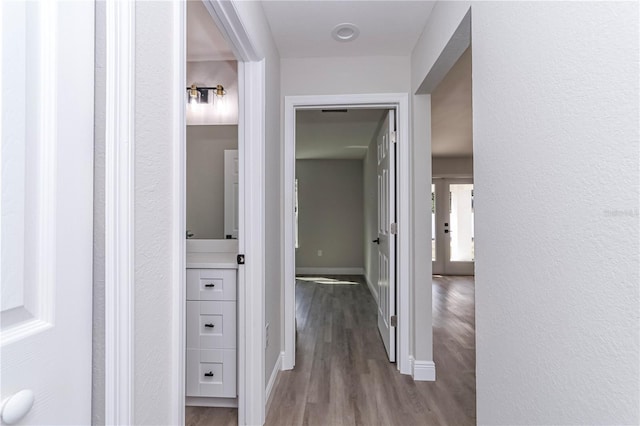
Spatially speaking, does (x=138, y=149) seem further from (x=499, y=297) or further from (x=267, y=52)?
(x=267, y=52)

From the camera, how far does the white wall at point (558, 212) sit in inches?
26.3

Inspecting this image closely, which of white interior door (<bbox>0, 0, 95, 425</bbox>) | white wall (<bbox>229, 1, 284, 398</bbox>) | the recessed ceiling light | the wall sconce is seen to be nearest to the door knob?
white interior door (<bbox>0, 0, 95, 425</bbox>)

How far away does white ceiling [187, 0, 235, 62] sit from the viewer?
195cm

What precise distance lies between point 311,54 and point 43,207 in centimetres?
232

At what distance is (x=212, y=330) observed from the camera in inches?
79.4

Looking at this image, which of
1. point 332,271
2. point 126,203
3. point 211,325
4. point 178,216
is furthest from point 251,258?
point 332,271

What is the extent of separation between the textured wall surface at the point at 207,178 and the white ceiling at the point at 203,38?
0.53m

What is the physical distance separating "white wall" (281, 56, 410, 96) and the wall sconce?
0.53 m

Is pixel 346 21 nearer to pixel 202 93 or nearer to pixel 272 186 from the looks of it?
pixel 272 186

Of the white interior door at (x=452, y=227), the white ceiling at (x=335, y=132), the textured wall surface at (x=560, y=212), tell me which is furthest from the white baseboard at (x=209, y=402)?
the white interior door at (x=452, y=227)

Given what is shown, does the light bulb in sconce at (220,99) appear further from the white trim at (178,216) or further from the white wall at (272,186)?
the white trim at (178,216)

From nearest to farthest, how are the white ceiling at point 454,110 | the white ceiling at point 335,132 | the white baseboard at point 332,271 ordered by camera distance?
the white ceiling at point 454,110 < the white ceiling at point 335,132 < the white baseboard at point 332,271

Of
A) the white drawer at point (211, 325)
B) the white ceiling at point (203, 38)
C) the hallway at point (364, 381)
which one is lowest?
the hallway at point (364, 381)

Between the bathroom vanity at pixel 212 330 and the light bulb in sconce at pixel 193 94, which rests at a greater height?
the light bulb in sconce at pixel 193 94
